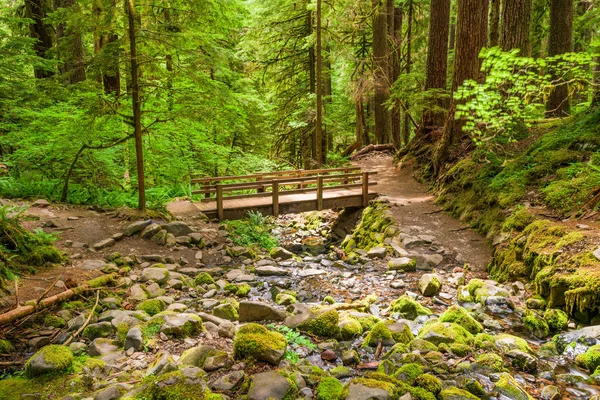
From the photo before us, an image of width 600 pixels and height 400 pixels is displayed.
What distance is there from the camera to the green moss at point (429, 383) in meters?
3.62

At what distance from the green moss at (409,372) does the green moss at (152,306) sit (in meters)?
3.15

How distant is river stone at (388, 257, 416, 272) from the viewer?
7668mm

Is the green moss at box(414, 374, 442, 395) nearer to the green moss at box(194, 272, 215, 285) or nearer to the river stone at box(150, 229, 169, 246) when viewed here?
the green moss at box(194, 272, 215, 285)

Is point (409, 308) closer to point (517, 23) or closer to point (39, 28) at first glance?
point (517, 23)

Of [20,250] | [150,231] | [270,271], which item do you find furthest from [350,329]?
[150,231]

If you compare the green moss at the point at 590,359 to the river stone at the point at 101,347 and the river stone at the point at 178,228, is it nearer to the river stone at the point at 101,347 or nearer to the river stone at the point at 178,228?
the river stone at the point at 101,347

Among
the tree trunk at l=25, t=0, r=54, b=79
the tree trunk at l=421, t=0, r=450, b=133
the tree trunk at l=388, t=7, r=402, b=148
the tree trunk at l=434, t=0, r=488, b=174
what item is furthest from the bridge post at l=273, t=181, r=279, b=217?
the tree trunk at l=388, t=7, r=402, b=148

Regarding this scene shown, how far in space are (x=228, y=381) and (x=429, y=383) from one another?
1.89 metres

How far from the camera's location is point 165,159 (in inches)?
459

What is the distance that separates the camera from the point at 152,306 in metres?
5.17

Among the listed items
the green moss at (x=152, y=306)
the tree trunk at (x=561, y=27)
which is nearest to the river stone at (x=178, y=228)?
the green moss at (x=152, y=306)

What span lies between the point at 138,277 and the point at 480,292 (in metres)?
5.56

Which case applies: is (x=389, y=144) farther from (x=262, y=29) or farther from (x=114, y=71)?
(x=114, y=71)

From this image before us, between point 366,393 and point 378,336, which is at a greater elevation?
point 366,393
